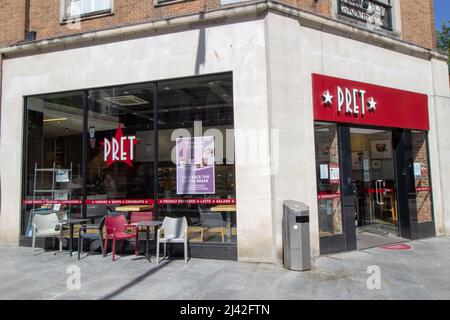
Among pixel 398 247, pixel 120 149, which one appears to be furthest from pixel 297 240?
pixel 120 149

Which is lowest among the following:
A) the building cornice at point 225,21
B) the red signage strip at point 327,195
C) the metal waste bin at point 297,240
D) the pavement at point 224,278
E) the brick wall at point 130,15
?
the pavement at point 224,278

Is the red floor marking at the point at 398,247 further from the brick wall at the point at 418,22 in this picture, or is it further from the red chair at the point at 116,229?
the red chair at the point at 116,229

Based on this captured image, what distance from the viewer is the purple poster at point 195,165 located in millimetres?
8125

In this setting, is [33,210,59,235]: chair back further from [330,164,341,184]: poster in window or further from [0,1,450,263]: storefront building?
[330,164,341,184]: poster in window

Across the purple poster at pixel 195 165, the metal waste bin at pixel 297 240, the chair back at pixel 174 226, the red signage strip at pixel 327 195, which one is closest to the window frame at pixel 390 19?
the red signage strip at pixel 327 195

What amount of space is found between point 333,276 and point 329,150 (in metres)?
3.25

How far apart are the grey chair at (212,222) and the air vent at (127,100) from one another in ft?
10.0

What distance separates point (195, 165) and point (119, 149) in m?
2.09

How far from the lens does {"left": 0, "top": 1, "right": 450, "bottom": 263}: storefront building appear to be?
24.9 ft

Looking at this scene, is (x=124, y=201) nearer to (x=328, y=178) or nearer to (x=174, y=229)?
A: (x=174, y=229)

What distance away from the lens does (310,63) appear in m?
8.21

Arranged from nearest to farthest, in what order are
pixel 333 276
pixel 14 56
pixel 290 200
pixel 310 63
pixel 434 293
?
pixel 434 293
pixel 333 276
pixel 290 200
pixel 310 63
pixel 14 56
